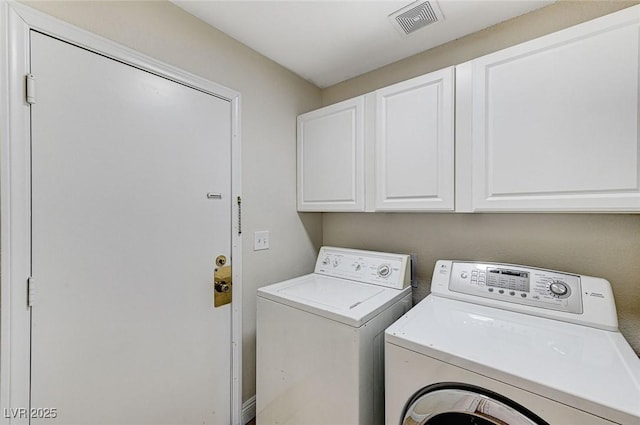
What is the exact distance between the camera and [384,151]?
1.62 meters

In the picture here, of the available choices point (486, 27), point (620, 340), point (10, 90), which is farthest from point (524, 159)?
point (10, 90)

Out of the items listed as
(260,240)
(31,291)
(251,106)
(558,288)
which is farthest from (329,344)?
(251,106)

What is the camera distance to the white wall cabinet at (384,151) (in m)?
1.43

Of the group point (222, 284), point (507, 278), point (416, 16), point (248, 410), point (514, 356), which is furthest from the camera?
point (248, 410)

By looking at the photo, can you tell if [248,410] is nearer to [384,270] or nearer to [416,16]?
[384,270]

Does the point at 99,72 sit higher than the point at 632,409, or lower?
higher

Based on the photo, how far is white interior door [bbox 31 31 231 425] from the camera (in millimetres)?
1035

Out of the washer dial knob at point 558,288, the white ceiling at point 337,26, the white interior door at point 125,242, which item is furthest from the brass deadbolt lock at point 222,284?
→ the washer dial knob at point 558,288

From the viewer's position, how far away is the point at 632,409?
2.26 ft

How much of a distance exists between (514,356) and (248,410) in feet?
5.25

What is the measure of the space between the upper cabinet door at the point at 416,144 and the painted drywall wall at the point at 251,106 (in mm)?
706

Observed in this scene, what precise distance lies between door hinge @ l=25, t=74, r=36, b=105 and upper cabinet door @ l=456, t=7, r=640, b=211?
1795mm

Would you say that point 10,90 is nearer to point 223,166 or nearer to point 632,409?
point 223,166

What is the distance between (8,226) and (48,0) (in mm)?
869
